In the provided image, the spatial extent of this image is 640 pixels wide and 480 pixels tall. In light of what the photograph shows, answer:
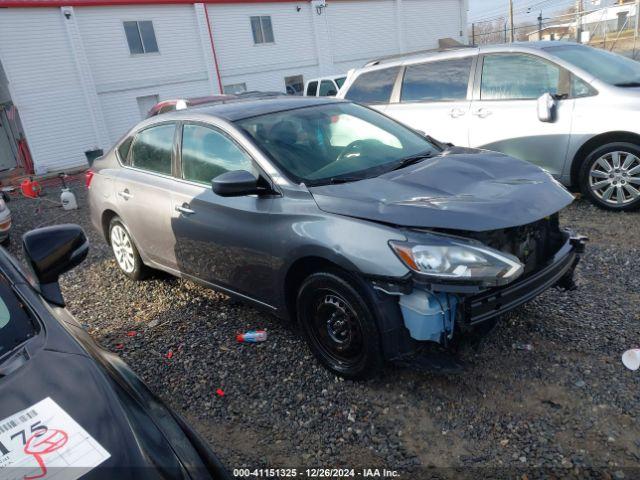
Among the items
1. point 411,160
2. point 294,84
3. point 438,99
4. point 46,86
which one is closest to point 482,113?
point 438,99

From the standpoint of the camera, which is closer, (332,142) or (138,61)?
(332,142)

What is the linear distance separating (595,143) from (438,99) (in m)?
1.95

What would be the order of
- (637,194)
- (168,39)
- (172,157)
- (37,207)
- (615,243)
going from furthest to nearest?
(168,39) < (37,207) < (637,194) < (615,243) < (172,157)

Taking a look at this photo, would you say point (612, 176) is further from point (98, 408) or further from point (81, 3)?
point (81, 3)

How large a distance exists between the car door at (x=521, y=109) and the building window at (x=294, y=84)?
18378 millimetres

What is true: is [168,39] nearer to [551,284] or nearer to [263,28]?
[263,28]

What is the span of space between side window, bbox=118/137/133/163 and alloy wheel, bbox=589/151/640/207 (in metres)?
4.73

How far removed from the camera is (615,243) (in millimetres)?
4500

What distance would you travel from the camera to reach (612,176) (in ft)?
16.8

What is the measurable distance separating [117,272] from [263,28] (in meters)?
19.4

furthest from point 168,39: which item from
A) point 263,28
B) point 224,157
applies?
point 224,157

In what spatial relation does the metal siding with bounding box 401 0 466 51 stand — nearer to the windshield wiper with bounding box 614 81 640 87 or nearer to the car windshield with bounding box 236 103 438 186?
the windshield wiper with bounding box 614 81 640 87

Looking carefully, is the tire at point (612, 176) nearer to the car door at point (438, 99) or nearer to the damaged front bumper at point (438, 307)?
the car door at point (438, 99)

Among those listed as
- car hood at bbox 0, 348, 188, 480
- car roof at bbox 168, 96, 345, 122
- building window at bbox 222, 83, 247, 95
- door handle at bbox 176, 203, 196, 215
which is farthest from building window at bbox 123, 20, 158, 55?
car hood at bbox 0, 348, 188, 480
